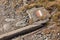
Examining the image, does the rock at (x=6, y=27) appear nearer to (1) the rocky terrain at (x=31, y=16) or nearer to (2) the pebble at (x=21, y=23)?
(1) the rocky terrain at (x=31, y=16)

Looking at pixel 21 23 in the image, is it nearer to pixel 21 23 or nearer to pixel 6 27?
pixel 21 23

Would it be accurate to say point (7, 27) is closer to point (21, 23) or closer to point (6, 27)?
point (6, 27)

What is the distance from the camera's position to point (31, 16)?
153 inches

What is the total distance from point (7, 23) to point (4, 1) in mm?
809


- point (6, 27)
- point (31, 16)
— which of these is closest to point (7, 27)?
point (6, 27)

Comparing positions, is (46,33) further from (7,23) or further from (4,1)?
(4,1)

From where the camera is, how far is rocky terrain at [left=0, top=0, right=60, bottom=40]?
345 centimetres

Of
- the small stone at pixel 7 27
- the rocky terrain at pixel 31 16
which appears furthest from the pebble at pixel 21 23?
the small stone at pixel 7 27

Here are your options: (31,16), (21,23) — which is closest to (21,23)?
(21,23)

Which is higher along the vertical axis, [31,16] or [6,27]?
[31,16]

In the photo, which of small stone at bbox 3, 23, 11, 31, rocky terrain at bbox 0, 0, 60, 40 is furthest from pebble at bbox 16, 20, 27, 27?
small stone at bbox 3, 23, 11, 31

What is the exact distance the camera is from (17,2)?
174 inches

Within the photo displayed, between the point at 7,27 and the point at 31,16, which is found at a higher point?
the point at 31,16

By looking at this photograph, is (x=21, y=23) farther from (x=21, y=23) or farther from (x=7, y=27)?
(x=7, y=27)
